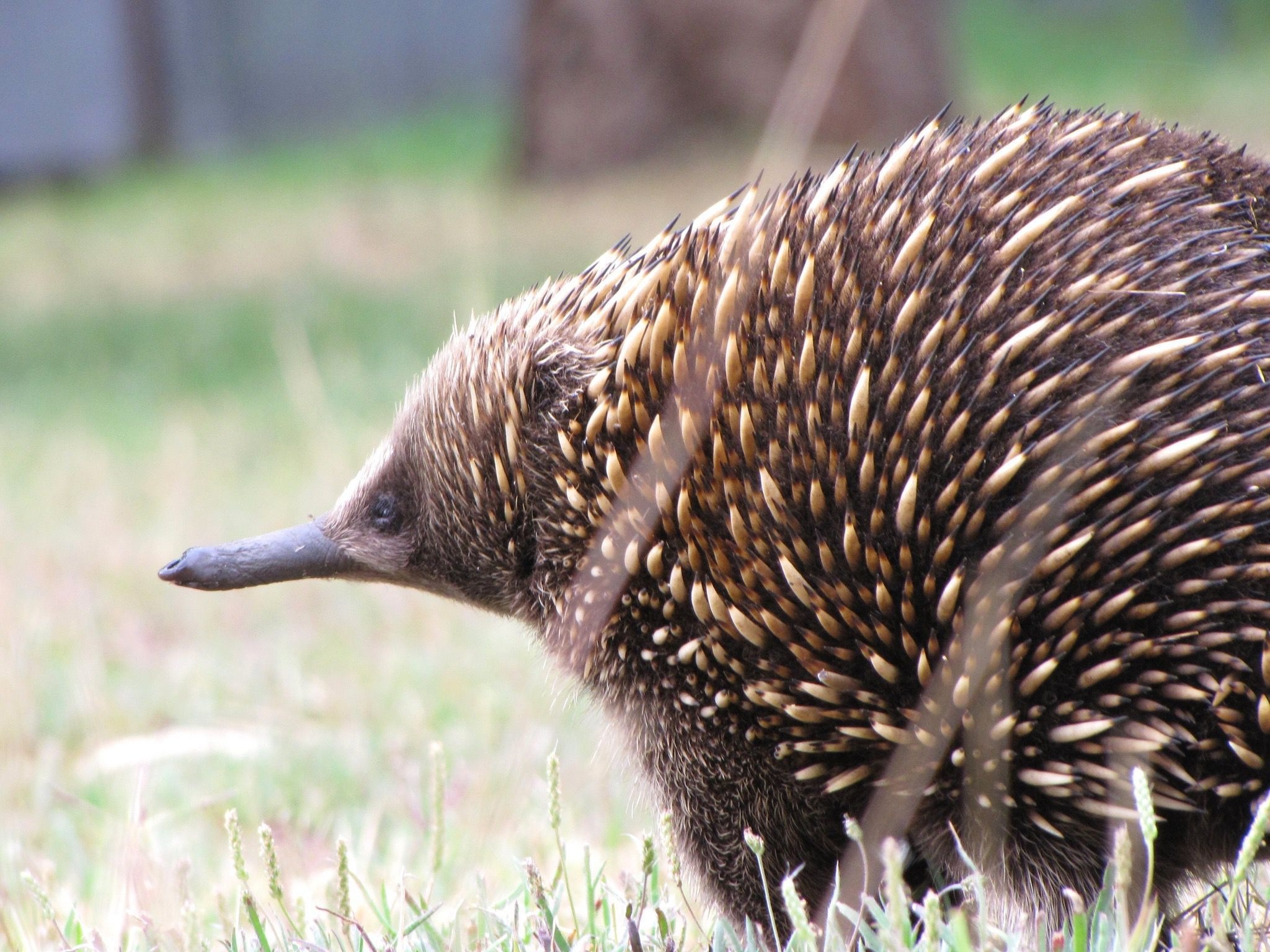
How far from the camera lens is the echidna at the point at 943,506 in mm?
1845

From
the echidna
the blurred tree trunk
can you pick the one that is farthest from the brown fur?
the blurred tree trunk

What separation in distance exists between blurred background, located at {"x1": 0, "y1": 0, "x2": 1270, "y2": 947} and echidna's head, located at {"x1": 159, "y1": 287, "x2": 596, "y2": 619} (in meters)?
0.28

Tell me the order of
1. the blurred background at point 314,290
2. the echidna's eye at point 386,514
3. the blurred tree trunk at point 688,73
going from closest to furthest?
the echidna's eye at point 386,514 → the blurred background at point 314,290 → the blurred tree trunk at point 688,73

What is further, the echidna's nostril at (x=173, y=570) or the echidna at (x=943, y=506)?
the echidna's nostril at (x=173, y=570)

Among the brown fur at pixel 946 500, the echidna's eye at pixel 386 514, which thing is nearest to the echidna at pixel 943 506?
the brown fur at pixel 946 500

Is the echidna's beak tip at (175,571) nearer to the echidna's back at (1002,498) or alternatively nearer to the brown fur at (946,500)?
the brown fur at (946,500)

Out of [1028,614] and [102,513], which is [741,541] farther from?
[102,513]

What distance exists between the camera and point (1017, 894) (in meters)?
2.08

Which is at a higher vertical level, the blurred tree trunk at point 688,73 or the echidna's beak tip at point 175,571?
the blurred tree trunk at point 688,73

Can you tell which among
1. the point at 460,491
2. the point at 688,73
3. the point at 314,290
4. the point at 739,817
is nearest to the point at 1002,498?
the point at 739,817

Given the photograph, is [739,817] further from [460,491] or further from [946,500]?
[460,491]

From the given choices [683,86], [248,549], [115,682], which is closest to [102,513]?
[115,682]

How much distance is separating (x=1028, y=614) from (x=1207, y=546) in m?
0.22

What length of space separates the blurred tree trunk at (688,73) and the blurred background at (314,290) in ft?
0.07
